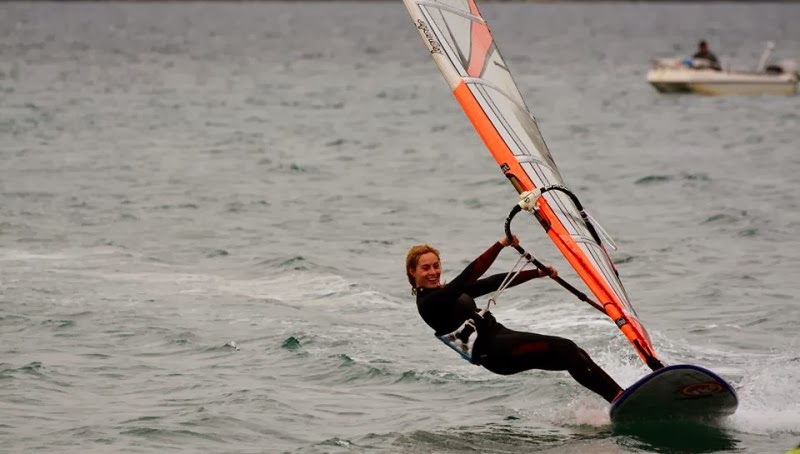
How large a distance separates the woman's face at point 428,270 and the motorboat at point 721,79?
3098cm

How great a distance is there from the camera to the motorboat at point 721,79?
39625 millimetres

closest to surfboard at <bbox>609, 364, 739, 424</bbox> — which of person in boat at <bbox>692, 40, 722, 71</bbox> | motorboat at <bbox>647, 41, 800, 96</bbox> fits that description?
person in boat at <bbox>692, 40, 722, 71</bbox>

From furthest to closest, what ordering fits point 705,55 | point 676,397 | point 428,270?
point 705,55 → point 428,270 → point 676,397

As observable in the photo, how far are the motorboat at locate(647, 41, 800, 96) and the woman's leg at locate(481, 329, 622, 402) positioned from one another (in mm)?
30755

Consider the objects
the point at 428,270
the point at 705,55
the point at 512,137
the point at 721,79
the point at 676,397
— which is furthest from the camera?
the point at 705,55

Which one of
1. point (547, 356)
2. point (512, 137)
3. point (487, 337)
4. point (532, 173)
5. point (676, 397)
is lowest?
point (676, 397)

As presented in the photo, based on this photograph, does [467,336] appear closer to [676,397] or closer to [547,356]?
[547,356]

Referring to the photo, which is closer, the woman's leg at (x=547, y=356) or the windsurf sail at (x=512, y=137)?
the windsurf sail at (x=512, y=137)

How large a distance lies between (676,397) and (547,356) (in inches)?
37.5

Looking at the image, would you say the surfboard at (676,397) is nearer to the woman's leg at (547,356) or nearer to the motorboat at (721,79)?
the woman's leg at (547,356)

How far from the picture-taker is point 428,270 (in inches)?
394

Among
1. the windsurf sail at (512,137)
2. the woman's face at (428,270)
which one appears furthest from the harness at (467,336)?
the windsurf sail at (512,137)

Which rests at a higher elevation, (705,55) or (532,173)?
(532,173)

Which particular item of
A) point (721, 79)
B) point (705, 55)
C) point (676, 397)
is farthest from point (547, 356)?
point (705, 55)
